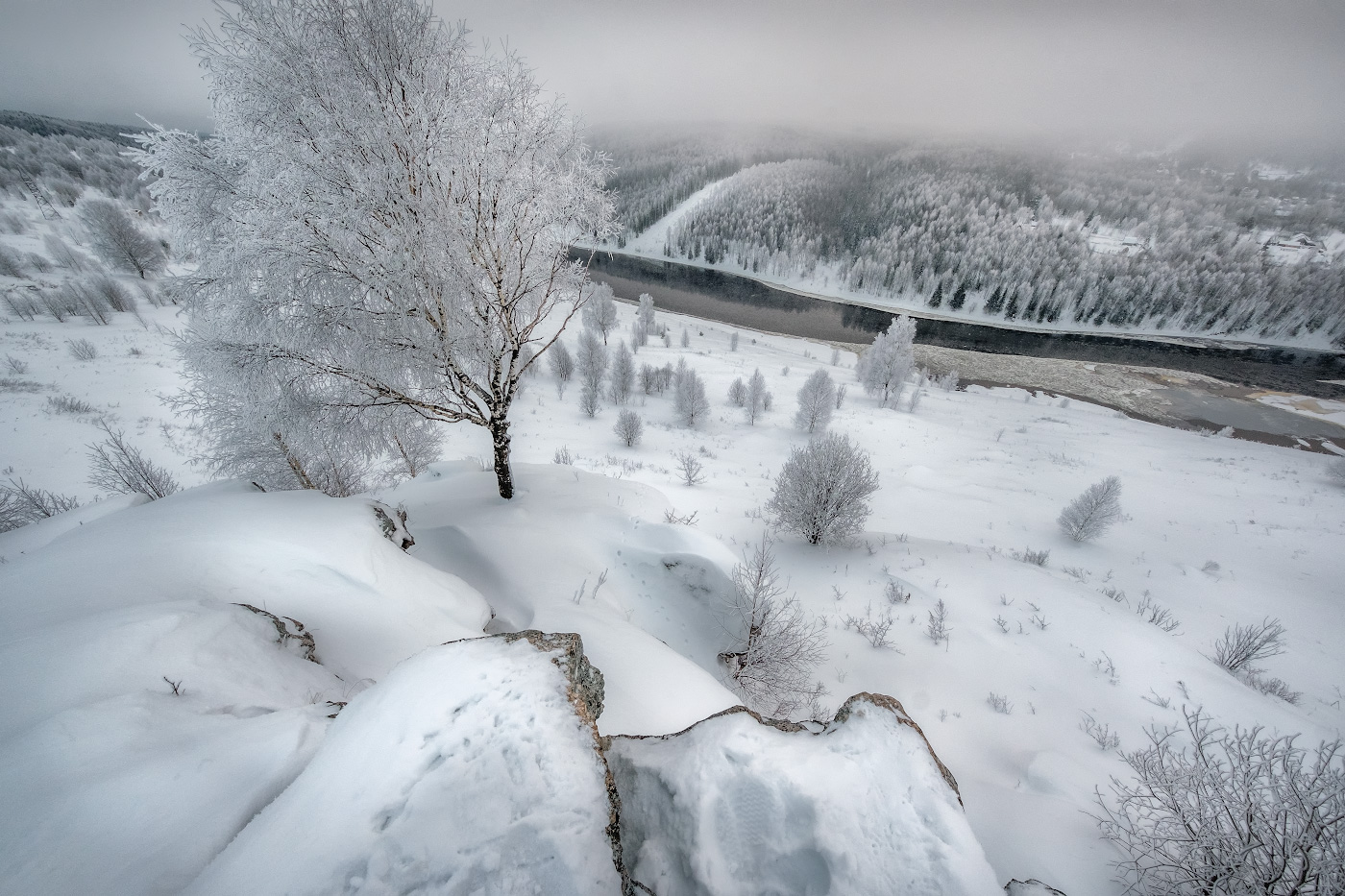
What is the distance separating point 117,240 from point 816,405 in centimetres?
4623

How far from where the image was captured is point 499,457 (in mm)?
7711

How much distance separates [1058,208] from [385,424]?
112655mm

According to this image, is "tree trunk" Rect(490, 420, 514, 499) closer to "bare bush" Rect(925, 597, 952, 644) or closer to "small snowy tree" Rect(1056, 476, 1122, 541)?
"bare bush" Rect(925, 597, 952, 644)

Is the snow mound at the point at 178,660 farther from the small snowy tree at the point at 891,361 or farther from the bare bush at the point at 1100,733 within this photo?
the small snowy tree at the point at 891,361

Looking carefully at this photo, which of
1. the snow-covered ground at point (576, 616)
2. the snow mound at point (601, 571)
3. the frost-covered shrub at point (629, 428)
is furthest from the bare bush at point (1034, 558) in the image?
the frost-covered shrub at point (629, 428)

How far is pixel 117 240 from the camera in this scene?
97.6ft

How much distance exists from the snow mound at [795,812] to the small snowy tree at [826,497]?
7209 mm

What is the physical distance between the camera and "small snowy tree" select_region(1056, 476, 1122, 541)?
41.0 ft

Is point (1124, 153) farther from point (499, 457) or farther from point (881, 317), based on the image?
point (499, 457)

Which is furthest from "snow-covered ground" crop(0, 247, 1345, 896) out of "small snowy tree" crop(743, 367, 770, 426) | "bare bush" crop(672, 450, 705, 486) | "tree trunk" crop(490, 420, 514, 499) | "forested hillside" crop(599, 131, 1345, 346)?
"forested hillside" crop(599, 131, 1345, 346)

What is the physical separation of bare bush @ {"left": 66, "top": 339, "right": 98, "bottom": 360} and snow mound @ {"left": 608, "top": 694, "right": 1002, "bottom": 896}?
30.2m

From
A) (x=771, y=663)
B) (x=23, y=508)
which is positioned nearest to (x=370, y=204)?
(x=771, y=663)

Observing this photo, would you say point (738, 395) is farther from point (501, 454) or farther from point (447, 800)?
point (447, 800)

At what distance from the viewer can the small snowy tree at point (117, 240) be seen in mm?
28234
